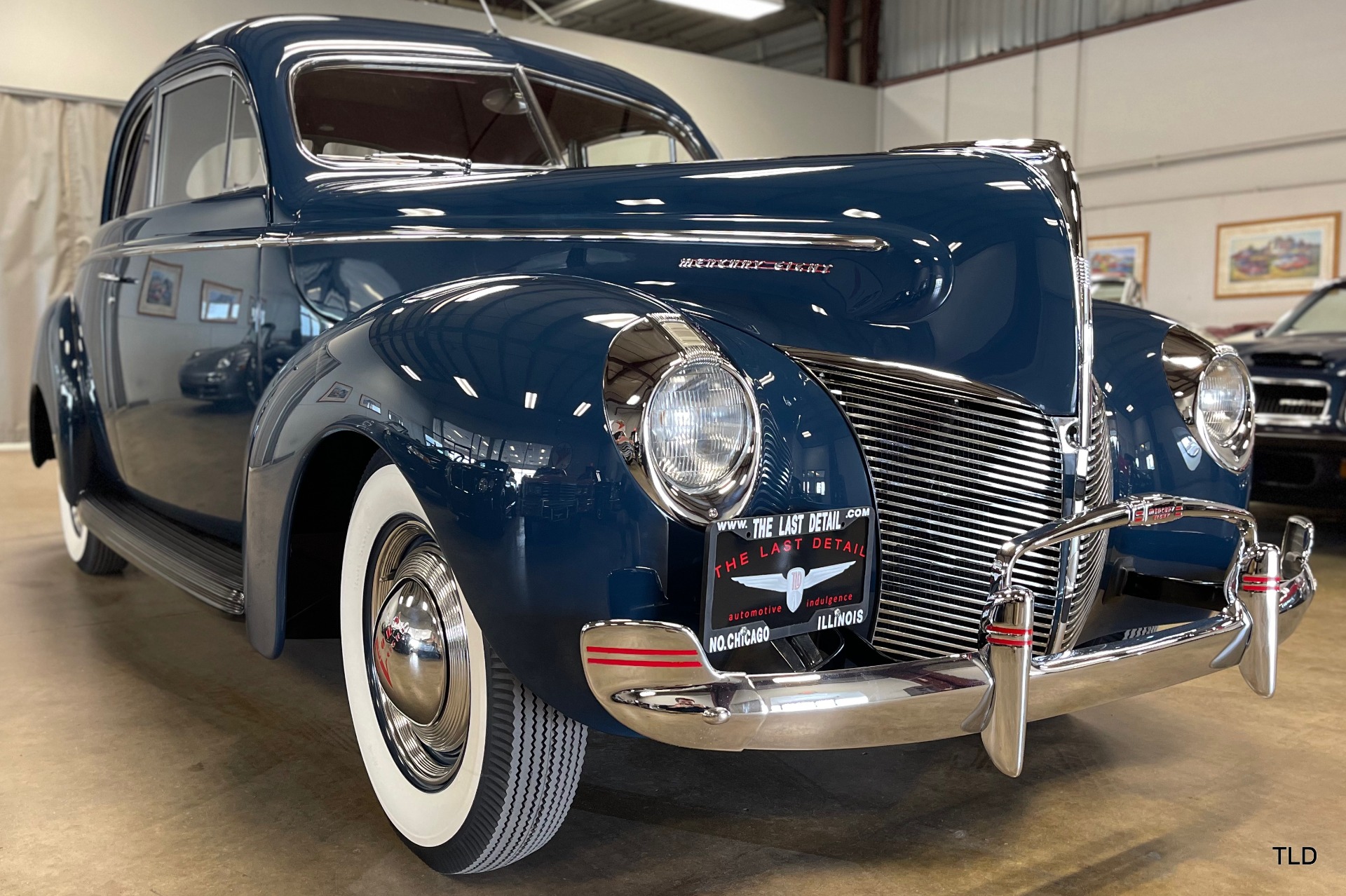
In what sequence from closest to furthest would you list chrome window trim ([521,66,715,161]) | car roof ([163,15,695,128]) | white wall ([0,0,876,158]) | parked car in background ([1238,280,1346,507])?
car roof ([163,15,695,128]), chrome window trim ([521,66,715,161]), parked car in background ([1238,280,1346,507]), white wall ([0,0,876,158])

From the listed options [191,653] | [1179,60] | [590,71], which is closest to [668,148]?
[590,71]

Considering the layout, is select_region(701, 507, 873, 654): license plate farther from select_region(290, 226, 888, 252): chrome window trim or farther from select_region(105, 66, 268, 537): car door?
select_region(105, 66, 268, 537): car door

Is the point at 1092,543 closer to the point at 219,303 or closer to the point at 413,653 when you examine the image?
→ the point at 413,653

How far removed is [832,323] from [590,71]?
67.7 inches

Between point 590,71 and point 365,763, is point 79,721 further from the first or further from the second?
point 590,71

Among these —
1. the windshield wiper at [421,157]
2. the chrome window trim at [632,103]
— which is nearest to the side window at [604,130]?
the chrome window trim at [632,103]

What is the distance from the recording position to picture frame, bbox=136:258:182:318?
9.72 feet

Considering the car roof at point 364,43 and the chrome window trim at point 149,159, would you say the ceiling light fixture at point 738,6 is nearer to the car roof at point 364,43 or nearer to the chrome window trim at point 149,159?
the chrome window trim at point 149,159

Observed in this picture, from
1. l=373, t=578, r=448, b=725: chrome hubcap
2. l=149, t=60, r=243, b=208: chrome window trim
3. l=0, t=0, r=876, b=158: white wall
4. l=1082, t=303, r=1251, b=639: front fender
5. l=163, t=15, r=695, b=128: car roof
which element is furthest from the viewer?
l=0, t=0, r=876, b=158: white wall

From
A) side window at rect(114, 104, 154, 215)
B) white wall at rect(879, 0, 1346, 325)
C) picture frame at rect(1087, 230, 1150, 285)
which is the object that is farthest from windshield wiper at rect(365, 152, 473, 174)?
picture frame at rect(1087, 230, 1150, 285)

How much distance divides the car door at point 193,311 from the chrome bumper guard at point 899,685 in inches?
61.9

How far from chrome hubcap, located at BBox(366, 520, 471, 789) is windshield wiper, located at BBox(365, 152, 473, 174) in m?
1.20

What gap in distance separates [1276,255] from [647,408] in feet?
35.0

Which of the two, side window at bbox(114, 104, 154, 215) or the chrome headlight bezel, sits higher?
side window at bbox(114, 104, 154, 215)
